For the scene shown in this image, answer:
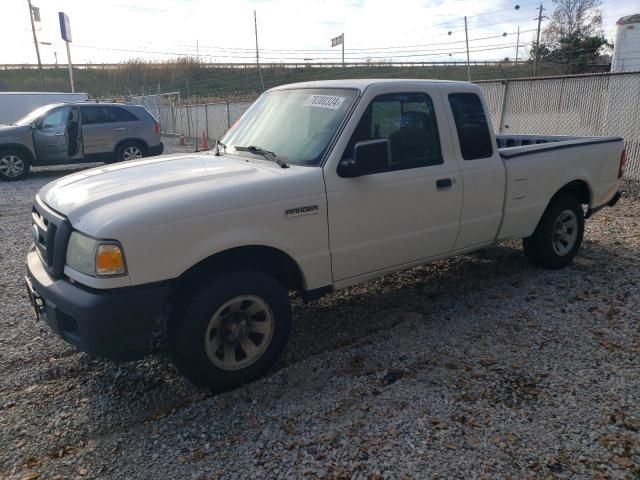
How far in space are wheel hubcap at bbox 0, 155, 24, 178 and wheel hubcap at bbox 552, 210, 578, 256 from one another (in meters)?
11.9

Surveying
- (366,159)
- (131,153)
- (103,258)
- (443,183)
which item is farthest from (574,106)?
(131,153)

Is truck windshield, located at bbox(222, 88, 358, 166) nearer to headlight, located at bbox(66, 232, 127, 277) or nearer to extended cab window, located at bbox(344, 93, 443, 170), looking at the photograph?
extended cab window, located at bbox(344, 93, 443, 170)

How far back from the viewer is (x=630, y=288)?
489cm

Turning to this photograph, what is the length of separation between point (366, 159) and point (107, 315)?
1870 millimetres

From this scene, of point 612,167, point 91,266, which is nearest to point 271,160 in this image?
point 91,266

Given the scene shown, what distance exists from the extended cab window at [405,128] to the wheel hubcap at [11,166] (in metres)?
11.2

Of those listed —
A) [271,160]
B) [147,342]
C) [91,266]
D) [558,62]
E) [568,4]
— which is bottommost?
[147,342]

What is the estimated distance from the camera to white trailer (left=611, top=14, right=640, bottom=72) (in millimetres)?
28516

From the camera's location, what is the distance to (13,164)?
12031mm

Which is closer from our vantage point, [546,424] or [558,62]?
[546,424]

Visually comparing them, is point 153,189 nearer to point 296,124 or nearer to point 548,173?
point 296,124

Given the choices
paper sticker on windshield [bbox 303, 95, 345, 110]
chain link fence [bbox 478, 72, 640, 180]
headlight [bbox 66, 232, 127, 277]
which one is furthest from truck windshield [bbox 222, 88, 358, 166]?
chain link fence [bbox 478, 72, 640, 180]

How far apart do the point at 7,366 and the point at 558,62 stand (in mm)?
46239

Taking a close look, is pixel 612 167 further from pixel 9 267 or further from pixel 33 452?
pixel 9 267
